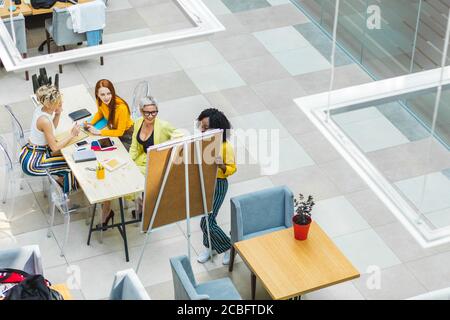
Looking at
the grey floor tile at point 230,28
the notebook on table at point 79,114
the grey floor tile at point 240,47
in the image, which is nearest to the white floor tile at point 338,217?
the notebook on table at point 79,114

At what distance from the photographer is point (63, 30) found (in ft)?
32.8

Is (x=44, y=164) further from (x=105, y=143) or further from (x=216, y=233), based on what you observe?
(x=216, y=233)

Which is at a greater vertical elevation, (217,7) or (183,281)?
(183,281)

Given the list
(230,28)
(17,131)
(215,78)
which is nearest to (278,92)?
(215,78)

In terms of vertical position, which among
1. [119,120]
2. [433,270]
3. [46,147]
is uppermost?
[119,120]

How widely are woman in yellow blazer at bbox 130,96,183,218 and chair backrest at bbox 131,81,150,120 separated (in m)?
0.87

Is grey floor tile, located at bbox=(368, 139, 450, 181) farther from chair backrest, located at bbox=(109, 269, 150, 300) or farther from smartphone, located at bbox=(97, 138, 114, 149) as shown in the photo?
smartphone, located at bbox=(97, 138, 114, 149)

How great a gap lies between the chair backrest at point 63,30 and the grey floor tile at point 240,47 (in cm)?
172

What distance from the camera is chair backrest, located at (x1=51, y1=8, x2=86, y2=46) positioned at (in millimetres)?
9891

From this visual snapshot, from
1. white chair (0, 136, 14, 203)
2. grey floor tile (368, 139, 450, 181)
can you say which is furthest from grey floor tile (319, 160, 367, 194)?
white chair (0, 136, 14, 203)

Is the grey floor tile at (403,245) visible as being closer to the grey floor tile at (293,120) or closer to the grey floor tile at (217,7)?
the grey floor tile at (293,120)

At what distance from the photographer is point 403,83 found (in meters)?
4.32

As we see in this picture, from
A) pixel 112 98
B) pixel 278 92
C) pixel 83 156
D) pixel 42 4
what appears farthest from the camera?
pixel 42 4

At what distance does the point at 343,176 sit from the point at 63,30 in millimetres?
3757
